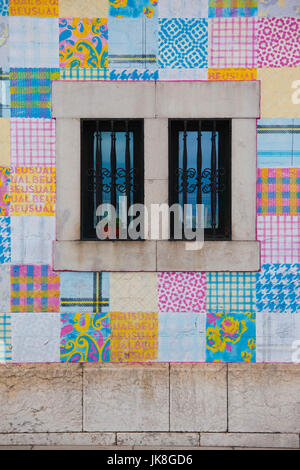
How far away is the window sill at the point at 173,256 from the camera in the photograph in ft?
15.0

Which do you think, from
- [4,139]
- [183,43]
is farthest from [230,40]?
[4,139]

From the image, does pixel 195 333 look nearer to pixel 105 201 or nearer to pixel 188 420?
pixel 188 420

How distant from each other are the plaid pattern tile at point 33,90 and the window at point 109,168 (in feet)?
1.72

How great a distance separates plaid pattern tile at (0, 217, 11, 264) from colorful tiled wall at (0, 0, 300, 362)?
0.04 feet

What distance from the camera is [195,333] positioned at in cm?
460

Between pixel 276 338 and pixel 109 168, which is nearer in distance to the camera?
pixel 276 338

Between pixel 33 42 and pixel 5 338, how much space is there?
3576 mm

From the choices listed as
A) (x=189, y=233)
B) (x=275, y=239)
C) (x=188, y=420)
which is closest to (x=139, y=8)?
(x=189, y=233)

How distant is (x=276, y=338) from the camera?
4.61m

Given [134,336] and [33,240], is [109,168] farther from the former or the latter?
[134,336]

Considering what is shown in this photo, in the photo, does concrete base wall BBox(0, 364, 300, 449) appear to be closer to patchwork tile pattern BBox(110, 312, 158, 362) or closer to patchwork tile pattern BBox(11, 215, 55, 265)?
patchwork tile pattern BBox(110, 312, 158, 362)

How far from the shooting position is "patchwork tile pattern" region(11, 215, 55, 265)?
4617 millimetres

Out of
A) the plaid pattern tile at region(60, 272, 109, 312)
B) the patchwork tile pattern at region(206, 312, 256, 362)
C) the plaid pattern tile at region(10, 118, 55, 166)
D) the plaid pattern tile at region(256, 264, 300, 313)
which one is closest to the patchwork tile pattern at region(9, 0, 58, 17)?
the plaid pattern tile at region(10, 118, 55, 166)
